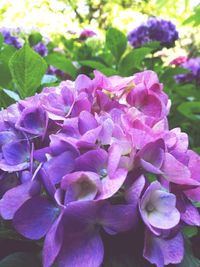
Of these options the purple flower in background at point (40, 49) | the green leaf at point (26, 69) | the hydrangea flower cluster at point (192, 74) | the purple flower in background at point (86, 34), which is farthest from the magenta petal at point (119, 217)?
the purple flower in background at point (86, 34)

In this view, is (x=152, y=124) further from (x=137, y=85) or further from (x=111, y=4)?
(x=111, y=4)

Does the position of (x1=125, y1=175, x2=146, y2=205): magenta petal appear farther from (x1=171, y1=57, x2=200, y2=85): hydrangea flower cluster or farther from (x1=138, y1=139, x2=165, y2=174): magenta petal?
(x1=171, y1=57, x2=200, y2=85): hydrangea flower cluster

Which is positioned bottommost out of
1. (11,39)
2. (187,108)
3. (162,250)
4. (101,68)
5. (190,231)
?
(11,39)

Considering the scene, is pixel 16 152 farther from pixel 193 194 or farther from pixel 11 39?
pixel 11 39

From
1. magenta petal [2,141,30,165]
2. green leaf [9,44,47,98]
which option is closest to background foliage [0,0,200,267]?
green leaf [9,44,47,98]

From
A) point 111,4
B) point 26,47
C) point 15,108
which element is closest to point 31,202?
point 15,108

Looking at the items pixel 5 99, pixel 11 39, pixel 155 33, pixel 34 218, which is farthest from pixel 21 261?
pixel 155 33

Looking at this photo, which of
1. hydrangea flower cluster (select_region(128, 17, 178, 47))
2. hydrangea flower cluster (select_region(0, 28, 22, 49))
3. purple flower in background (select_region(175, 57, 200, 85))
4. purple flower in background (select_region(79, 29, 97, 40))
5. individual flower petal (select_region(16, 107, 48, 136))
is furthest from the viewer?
purple flower in background (select_region(79, 29, 97, 40))
